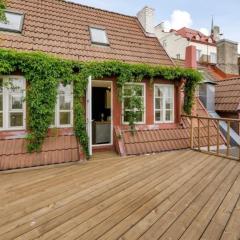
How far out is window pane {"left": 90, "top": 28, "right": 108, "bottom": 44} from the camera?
8.79 m

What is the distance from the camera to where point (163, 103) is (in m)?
8.91

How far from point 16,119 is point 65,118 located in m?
1.40

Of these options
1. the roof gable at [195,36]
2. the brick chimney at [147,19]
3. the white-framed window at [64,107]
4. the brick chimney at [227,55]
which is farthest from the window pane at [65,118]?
the roof gable at [195,36]

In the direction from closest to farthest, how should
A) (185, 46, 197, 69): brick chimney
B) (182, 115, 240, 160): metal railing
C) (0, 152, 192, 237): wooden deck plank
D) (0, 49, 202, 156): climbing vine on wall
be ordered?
(0, 152, 192, 237): wooden deck plank < (0, 49, 202, 156): climbing vine on wall < (182, 115, 240, 160): metal railing < (185, 46, 197, 69): brick chimney

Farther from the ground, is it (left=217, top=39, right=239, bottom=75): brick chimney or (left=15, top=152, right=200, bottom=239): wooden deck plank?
(left=217, top=39, right=239, bottom=75): brick chimney

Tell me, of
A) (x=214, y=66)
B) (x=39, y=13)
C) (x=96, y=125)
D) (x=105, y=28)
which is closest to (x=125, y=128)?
(x=96, y=125)

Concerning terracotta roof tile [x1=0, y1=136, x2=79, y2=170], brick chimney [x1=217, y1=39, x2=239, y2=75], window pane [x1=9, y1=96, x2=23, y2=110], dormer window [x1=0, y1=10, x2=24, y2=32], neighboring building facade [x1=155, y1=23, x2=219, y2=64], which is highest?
neighboring building facade [x1=155, y1=23, x2=219, y2=64]

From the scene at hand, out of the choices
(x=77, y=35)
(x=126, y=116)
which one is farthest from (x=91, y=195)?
(x=77, y=35)

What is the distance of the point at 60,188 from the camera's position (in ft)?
14.4

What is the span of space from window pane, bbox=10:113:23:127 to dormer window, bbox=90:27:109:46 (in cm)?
391

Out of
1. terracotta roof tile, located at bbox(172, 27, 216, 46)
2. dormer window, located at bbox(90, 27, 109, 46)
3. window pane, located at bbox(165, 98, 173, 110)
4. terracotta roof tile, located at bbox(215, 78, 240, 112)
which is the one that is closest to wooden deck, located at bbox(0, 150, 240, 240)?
window pane, located at bbox(165, 98, 173, 110)

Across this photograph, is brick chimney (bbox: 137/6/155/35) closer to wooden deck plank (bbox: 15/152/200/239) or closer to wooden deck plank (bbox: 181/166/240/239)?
wooden deck plank (bbox: 15/152/200/239)

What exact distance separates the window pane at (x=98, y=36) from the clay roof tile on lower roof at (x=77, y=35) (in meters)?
0.18

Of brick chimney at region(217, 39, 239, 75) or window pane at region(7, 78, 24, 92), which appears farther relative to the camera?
brick chimney at region(217, 39, 239, 75)
